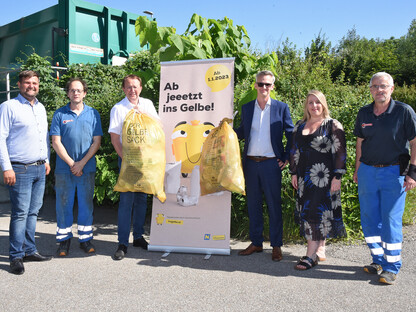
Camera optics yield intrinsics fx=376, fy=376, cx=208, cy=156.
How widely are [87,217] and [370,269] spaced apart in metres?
3.02

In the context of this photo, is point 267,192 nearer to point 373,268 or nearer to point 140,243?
point 373,268

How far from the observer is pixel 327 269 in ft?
12.3

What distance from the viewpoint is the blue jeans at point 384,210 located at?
3.40 m

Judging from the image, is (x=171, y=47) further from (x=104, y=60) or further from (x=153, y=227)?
(x=104, y=60)

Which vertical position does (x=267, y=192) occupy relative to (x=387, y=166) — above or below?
below

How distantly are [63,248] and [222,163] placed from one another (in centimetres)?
203

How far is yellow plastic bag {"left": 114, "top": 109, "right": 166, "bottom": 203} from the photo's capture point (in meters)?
3.87

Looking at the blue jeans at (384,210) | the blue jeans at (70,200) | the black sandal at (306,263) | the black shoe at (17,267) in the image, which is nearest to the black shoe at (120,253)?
the blue jeans at (70,200)

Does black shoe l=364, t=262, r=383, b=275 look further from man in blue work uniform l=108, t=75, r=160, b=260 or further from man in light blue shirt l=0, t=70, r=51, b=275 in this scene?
man in light blue shirt l=0, t=70, r=51, b=275

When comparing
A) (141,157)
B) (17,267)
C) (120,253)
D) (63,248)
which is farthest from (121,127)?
(17,267)

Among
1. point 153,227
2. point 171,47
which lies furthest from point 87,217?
point 171,47

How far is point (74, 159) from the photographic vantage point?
4.14 metres

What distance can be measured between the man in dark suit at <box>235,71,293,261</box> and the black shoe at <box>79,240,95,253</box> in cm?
185

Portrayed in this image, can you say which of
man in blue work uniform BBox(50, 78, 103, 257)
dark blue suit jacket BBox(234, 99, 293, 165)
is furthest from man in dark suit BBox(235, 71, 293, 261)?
man in blue work uniform BBox(50, 78, 103, 257)
